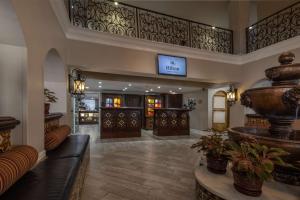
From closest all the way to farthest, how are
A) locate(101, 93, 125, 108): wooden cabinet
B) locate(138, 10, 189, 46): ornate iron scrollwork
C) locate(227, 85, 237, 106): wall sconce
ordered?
locate(138, 10, 189, 46): ornate iron scrollwork
locate(227, 85, 237, 106): wall sconce
locate(101, 93, 125, 108): wooden cabinet

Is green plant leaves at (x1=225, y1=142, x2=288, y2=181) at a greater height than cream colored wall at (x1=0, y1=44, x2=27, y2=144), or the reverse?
cream colored wall at (x1=0, y1=44, x2=27, y2=144)

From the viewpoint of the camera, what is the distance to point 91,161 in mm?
3912

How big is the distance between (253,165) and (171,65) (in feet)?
12.9

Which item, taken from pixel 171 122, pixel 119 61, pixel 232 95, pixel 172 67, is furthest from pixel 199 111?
pixel 119 61

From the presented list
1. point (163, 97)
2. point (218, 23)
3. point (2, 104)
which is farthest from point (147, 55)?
point (163, 97)

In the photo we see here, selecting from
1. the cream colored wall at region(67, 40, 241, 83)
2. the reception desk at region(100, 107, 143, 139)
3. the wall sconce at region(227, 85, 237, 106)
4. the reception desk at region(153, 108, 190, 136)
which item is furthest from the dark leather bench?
the reception desk at region(153, 108, 190, 136)

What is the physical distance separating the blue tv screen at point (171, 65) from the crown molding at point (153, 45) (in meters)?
0.17

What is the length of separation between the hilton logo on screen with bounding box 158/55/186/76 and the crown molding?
0.18 m

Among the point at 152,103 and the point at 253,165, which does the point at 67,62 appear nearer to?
the point at 253,165

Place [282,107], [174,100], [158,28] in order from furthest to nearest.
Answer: [174,100], [158,28], [282,107]

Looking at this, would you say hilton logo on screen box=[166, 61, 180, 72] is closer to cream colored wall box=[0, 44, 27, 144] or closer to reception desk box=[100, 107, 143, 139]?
reception desk box=[100, 107, 143, 139]

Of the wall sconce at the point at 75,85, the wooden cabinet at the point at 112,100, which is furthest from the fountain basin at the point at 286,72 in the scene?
the wooden cabinet at the point at 112,100

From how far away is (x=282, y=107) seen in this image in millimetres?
1780

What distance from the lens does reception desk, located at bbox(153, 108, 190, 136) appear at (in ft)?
25.9
